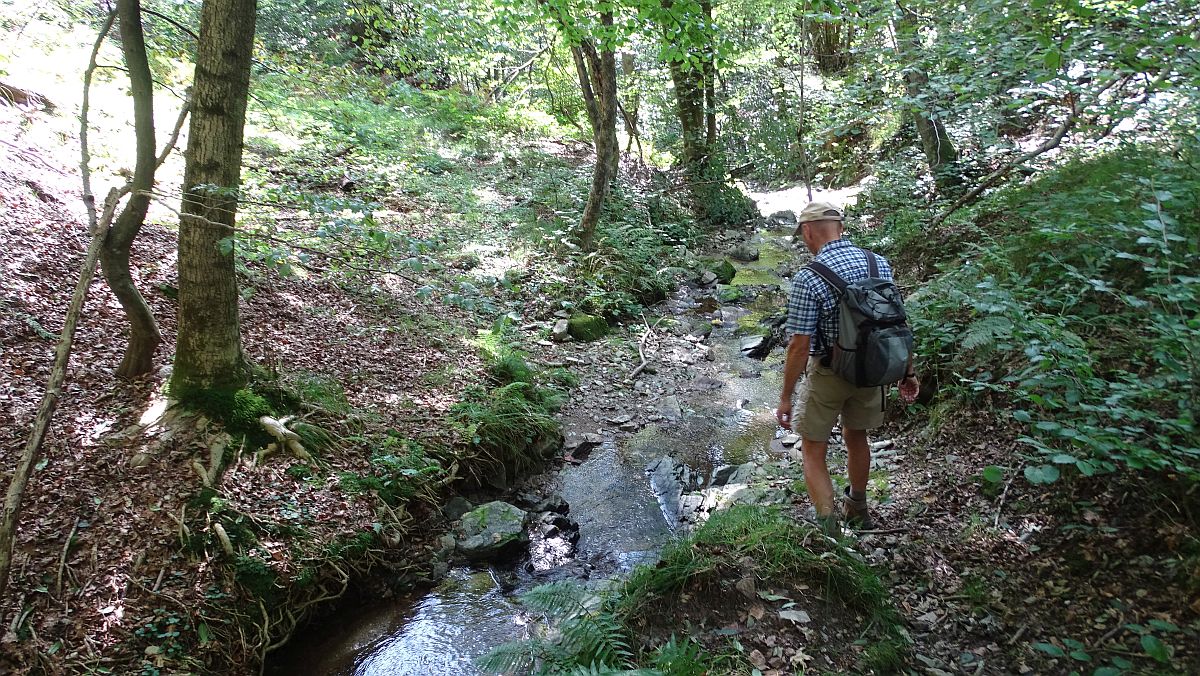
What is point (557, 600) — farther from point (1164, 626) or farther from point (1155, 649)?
point (1164, 626)

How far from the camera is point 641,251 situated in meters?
12.2

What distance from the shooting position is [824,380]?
13.8ft

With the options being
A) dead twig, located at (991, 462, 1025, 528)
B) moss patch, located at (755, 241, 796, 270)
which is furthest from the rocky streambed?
moss patch, located at (755, 241, 796, 270)

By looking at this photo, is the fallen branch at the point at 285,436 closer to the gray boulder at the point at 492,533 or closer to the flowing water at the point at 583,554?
the flowing water at the point at 583,554

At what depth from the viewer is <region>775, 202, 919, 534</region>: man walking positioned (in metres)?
4.03

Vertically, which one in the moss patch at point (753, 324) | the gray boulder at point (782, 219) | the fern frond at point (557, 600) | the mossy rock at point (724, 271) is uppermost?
the gray boulder at point (782, 219)

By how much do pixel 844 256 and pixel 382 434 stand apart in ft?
13.9

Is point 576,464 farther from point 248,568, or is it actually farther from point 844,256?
point 844,256

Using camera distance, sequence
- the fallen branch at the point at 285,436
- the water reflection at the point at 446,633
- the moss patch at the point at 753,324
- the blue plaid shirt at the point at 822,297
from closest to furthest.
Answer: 1. the blue plaid shirt at the point at 822,297
2. the water reflection at the point at 446,633
3. the fallen branch at the point at 285,436
4. the moss patch at the point at 753,324

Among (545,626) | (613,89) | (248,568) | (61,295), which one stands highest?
(613,89)

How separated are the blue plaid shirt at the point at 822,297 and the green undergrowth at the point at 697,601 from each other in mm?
1257

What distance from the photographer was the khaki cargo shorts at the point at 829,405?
4.21 m

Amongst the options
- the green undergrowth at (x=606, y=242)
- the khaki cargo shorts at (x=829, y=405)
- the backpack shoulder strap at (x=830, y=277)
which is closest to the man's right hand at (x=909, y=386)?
the khaki cargo shorts at (x=829, y=405)

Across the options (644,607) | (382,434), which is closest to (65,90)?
(382,434)
